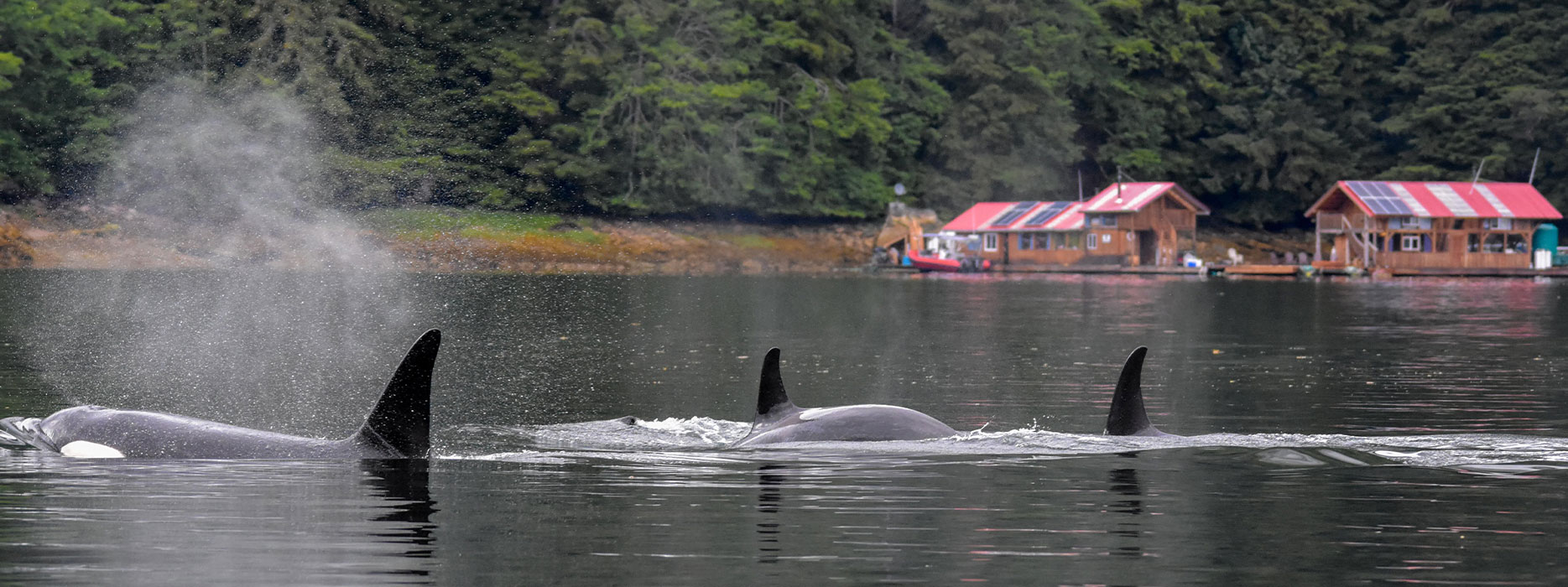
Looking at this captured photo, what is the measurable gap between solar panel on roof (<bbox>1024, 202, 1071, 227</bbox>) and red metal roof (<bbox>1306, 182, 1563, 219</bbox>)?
15.2 meters

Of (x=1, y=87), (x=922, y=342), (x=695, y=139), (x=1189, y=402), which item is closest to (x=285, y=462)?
(x=1189, y=402)

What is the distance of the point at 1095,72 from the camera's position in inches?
4941

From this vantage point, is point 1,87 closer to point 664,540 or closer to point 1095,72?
point 1095,72

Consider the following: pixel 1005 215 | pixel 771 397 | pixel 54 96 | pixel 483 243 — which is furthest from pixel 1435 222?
pixel 771 397

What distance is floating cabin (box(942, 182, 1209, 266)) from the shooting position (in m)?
112

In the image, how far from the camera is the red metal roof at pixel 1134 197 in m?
111

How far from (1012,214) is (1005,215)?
0.49 m

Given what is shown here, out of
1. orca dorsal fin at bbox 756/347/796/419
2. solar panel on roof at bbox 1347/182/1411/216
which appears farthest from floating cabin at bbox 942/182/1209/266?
orca dorsal fin at bbox 756/347/796/419

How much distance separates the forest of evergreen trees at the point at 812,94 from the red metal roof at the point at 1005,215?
13.3ft

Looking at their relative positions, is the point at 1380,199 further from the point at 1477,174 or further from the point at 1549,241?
the point at 1549,241

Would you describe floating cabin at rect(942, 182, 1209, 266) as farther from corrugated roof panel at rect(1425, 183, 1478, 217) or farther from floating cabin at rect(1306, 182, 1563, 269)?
corrugated roof panel at rect(1425, 183, 1478, 217)

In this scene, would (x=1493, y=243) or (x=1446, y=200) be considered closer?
(x=1446, y=200)

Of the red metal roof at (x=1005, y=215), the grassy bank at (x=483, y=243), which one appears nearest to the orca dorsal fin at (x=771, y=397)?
the grassy bank at (x=483, y=243)

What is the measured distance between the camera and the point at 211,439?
17406mm
